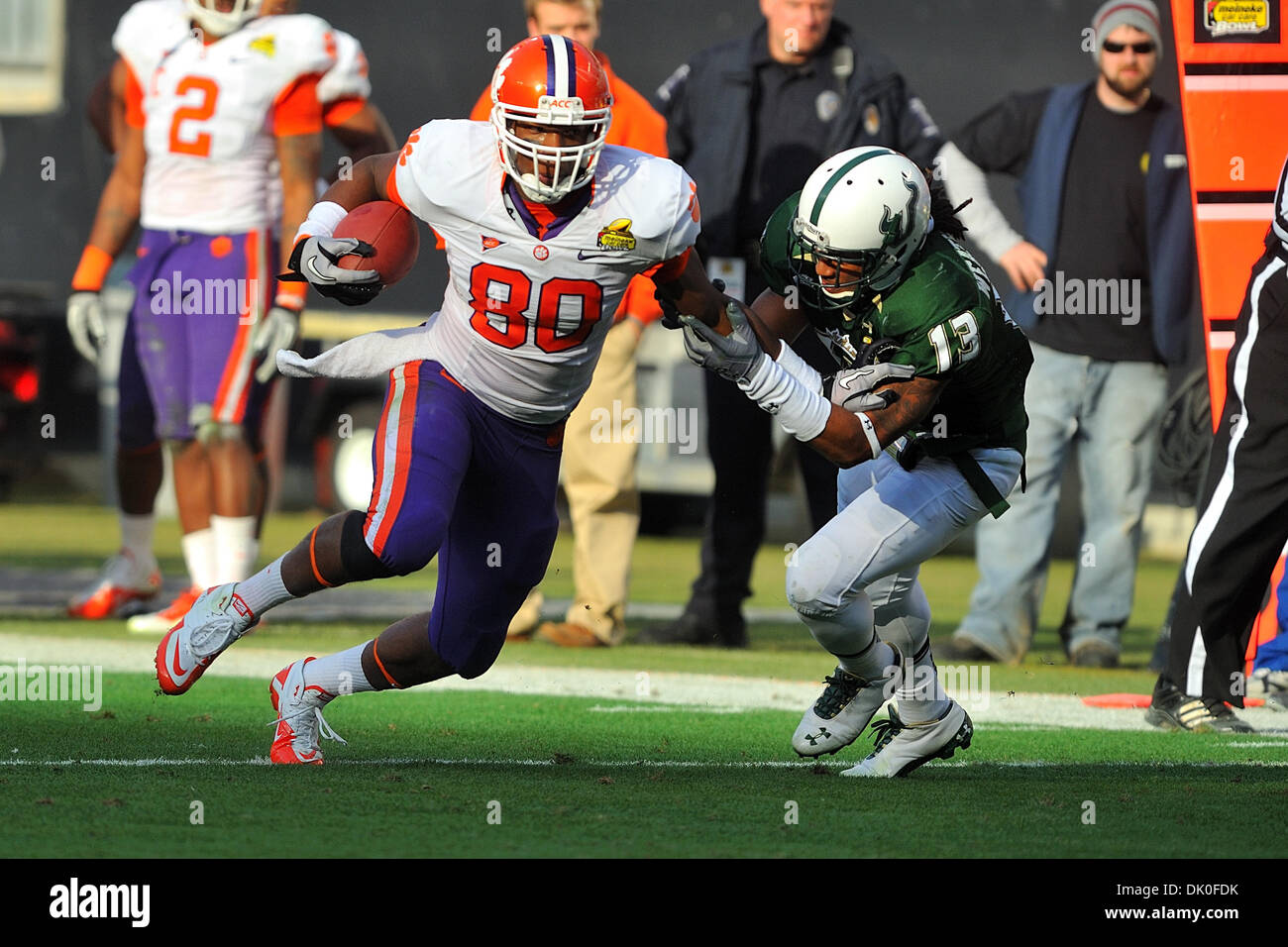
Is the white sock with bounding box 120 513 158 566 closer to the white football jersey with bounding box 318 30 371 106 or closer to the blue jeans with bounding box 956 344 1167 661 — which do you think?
the white football jersey with bounding box 318 30 371 106

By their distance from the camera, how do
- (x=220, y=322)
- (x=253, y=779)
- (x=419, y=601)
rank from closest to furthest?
(x=253, y=779), (x=220, y=322), (x=419, y=601)

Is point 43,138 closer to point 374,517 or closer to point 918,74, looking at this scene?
point 918,74

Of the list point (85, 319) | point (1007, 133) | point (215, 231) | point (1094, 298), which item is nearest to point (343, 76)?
point (215, 231)

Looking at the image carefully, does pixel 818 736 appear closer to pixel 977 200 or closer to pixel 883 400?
pixel 883 400

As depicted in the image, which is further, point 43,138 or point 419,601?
point 43,138

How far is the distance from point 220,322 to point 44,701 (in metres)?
2.27

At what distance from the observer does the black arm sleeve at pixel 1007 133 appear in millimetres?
8094

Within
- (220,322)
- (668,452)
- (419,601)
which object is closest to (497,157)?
(220,322)

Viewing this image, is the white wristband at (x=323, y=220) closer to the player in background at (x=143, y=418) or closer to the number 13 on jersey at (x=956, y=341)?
the number 13 on jersey at (x=956, y=341)

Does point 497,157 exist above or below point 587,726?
above

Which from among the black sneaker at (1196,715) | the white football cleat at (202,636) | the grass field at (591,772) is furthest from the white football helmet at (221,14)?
the black sneaker at (1196,715)

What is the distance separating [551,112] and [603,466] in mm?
3437

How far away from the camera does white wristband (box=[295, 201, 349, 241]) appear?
4859mm

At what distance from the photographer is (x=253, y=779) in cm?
463
